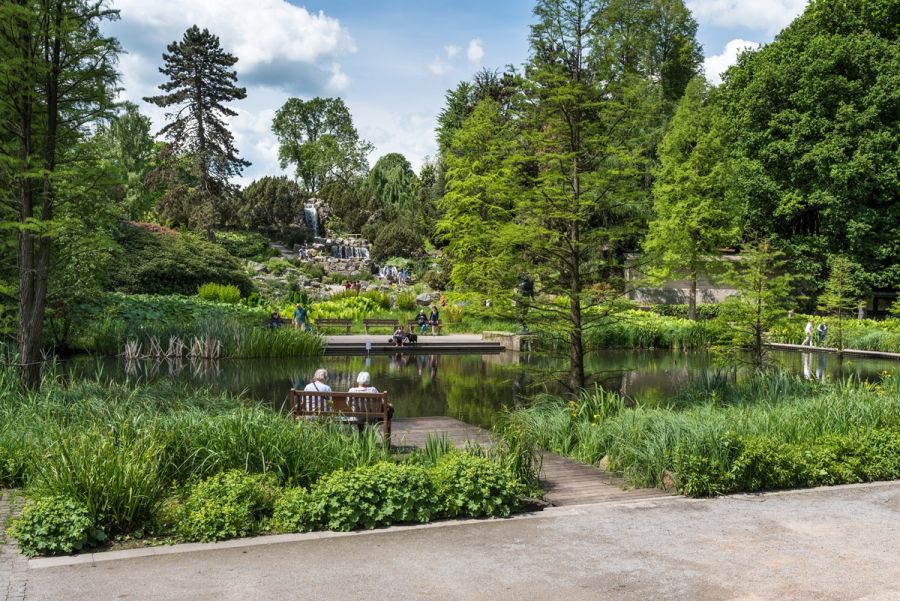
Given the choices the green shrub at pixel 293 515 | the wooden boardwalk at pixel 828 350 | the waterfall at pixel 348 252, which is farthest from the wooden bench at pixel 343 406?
the waterfall at pixel 348 252

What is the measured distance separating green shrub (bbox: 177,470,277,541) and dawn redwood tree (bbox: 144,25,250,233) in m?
41.8

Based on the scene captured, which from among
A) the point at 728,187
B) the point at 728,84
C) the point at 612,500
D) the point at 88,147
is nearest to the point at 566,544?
the point at 612,500

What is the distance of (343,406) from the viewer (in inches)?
348

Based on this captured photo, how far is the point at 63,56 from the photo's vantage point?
10.7 meters

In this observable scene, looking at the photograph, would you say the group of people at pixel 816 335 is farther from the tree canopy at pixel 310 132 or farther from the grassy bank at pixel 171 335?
the tree canopy at pixel 310 132

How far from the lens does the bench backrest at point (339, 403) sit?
871cm

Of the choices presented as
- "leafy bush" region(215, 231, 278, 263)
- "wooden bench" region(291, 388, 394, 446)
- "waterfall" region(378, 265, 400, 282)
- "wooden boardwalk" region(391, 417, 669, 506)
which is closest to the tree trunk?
"waterfall" region(378, 265, 400, 282)

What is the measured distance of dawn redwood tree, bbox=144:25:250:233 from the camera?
4603 cm

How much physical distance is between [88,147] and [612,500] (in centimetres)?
899

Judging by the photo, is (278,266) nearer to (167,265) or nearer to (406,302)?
(406,302)

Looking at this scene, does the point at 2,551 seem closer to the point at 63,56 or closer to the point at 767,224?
the point at 63,56

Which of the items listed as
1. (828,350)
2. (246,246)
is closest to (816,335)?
(828,350)

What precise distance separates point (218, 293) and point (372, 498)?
1040 inches

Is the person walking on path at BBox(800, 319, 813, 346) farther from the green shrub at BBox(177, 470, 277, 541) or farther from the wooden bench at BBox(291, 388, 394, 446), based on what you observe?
the green shrub at BBox(177, 470, 277, 541)
